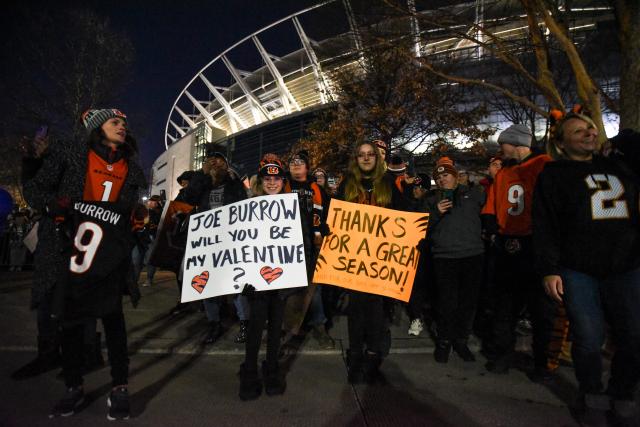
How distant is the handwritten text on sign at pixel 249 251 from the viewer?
2807 mm

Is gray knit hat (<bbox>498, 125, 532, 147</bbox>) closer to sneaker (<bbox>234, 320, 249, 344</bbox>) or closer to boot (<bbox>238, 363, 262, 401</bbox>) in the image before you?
boot (<bbox>238, 363, 262, 401</bbox>)

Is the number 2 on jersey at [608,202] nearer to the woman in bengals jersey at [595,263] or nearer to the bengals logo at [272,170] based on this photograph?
the woman in bengals jersey at [595,263]

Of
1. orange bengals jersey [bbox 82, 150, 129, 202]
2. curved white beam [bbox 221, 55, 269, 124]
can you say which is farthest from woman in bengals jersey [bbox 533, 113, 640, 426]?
curved white beam [bbox 221, 55, 269, 124]

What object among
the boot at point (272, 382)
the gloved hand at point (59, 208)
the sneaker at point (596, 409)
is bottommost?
the sneaker at point (596, 409)

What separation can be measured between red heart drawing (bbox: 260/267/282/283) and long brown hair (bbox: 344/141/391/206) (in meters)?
0.91

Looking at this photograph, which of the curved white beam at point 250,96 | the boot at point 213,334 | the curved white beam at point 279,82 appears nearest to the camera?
the boot at point 213,334

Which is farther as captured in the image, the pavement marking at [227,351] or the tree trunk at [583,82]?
the tree trunk at [583,82]

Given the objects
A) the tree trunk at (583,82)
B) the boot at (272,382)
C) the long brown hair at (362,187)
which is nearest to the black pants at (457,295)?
the long brown hair at (362,187)

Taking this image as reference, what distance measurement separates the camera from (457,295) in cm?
357

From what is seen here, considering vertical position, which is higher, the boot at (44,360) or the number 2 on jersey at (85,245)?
the number 2 on jersey at (85,245)

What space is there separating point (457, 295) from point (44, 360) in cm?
360

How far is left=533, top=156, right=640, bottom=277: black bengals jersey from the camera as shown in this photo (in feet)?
7.31

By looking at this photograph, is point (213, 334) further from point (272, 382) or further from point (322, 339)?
point (272, 382)

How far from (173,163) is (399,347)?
182 ft
